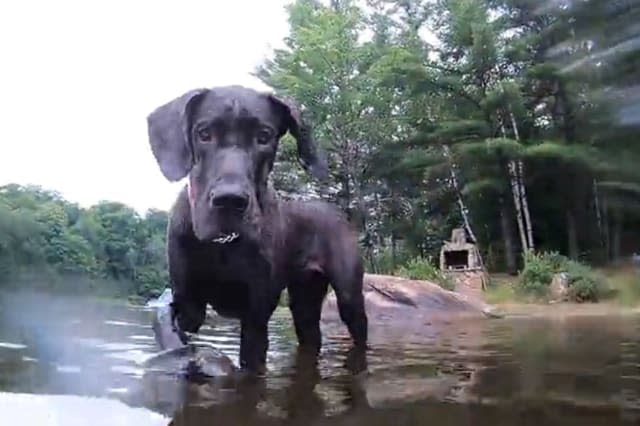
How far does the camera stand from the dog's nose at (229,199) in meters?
1.98

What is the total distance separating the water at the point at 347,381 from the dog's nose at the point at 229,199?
1.61 feet

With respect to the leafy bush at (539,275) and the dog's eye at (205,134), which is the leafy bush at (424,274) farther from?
the dog's eye at (205,134)

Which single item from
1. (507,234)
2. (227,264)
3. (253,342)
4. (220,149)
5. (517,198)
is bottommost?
(253,342)

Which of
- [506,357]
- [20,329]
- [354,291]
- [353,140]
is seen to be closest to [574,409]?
[506,357]

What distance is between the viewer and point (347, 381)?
221 cm

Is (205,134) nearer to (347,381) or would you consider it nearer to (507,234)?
(347,381)

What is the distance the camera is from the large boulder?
310 inches

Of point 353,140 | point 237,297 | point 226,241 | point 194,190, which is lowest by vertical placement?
point 237,297

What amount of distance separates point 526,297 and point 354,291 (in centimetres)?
1145

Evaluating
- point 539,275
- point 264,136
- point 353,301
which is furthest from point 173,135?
point 539,275

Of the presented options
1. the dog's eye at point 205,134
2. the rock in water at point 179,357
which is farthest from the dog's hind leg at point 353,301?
the dog's eye at point 205,134

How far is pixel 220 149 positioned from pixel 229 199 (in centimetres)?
21

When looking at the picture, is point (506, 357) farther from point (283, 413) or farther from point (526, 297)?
point (526, 297)

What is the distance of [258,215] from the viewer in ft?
7.38
